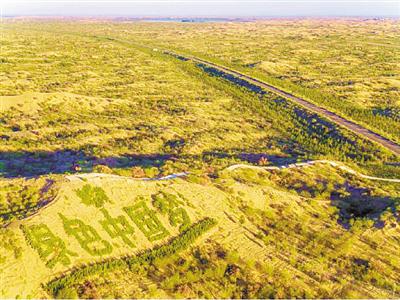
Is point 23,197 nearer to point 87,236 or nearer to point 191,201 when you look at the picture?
point 87,236

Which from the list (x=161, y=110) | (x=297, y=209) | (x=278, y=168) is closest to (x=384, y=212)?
(x=297, y=209)

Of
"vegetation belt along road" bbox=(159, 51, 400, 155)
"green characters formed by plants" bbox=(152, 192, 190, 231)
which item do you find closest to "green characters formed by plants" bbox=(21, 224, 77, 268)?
"green characters formed by plants" bbox=(152, 192, 190, 231)

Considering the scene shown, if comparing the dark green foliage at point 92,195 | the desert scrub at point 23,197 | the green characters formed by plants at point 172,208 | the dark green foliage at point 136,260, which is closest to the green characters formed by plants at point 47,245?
the dark green foliage at point 136,260

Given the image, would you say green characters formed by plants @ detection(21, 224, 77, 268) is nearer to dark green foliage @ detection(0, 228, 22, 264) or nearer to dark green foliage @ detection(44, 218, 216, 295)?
dark green foliage @ detection(0, 228, 22, 264)

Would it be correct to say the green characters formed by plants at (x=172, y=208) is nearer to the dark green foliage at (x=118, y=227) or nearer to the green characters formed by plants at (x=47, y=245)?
the dark green foliage at (x=118, y=227)

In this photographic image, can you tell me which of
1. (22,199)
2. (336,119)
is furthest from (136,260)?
(336,119)
